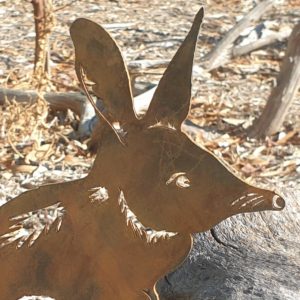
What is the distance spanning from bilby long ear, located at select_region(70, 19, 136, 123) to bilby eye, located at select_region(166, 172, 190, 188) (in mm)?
186

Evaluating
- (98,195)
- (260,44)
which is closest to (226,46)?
(260,44)

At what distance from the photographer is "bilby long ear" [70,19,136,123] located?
2.33m

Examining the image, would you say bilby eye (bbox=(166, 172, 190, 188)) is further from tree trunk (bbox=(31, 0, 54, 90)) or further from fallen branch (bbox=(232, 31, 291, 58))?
fallen branch (bbox=(232, 31, 291, 58))

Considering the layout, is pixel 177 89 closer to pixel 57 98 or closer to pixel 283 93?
pixel 283 93

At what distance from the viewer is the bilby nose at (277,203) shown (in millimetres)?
2252

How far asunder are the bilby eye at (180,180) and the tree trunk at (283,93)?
2.38 metres

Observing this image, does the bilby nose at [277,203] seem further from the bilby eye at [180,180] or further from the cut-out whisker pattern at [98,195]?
the cut-out whisker pattern at [98,195]

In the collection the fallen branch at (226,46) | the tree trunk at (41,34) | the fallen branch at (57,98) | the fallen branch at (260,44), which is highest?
the tree trunk at (41,34)

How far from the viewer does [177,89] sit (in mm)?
2285

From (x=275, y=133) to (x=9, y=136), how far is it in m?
1.40

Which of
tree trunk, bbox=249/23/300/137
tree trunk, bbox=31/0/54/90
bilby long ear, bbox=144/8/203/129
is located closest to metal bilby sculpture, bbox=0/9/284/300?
bilby long ear, bbox=144/8/203/129

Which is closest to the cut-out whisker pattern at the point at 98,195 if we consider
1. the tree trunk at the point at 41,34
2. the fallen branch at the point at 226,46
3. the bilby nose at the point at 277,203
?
the bilby nose at the point at 277,203

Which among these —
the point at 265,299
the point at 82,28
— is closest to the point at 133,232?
the point at 265,299

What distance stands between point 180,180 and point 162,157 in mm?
76
